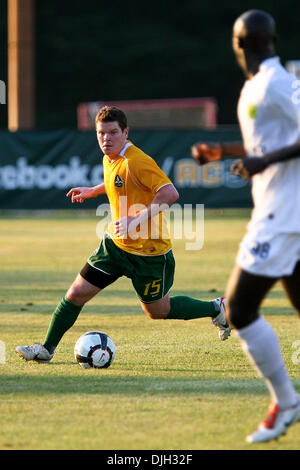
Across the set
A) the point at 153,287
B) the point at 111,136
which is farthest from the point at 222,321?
the point at 111,136

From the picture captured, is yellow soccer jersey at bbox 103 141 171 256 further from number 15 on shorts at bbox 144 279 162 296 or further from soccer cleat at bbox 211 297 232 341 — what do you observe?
soccer cleat at bbox 211 297 232 341

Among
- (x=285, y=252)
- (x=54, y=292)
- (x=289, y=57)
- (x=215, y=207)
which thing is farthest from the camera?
(x=289, y=57)

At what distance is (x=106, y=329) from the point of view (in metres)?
9.13

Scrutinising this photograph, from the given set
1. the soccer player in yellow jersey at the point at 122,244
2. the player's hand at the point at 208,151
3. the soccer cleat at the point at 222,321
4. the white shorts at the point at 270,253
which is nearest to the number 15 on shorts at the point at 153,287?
the soccer player in yellow jersey at the point at 122,244

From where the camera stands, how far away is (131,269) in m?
7.40

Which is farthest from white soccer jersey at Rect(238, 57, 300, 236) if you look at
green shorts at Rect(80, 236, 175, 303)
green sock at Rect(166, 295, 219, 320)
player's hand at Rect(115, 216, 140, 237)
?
green sock at Rect(166, 295, 219, 320)

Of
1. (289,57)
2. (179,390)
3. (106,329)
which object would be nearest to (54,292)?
(106,329)

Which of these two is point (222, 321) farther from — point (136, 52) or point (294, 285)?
point (136, 52)

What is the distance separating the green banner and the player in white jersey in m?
17.9

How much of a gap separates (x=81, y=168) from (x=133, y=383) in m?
17.2

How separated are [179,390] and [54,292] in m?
5.62

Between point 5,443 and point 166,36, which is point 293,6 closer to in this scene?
point 166,36

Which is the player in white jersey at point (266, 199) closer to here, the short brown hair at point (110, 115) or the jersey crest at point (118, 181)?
the short brown hair at point (110, 115)

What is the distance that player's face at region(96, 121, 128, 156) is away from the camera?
7250 mm
